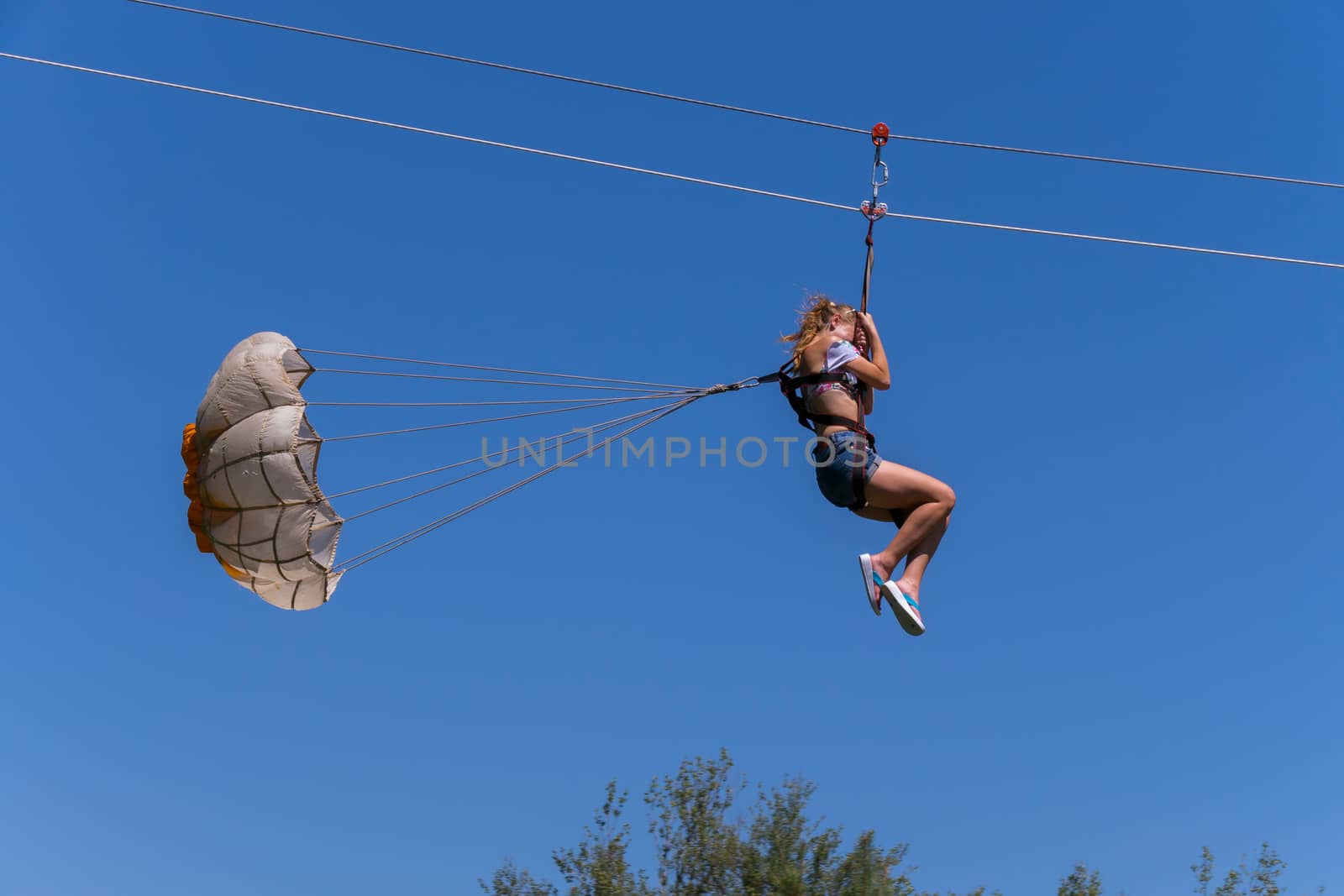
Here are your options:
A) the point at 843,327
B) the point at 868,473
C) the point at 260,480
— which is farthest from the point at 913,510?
the point at 260,480

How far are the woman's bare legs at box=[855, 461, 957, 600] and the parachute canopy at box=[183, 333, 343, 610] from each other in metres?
3.79

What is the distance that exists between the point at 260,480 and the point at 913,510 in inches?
165

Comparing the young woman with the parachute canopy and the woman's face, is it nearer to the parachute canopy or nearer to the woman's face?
the woman's face

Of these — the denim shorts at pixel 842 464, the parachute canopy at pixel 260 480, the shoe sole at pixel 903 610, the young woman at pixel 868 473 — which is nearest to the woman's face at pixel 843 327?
the young woman at pixel 868 473

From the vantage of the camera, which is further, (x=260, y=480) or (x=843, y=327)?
(x=260, y=480)

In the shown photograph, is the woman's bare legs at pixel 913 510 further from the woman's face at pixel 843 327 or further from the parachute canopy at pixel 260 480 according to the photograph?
the parachute canopy at pixel 260 480

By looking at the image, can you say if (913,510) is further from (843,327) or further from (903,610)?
(843,327)

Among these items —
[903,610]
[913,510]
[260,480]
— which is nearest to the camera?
[903,610]

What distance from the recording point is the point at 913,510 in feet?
29.9

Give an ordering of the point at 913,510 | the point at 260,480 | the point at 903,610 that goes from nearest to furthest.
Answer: the point at 903,610 < the point at 913,510 < the point at 260,480

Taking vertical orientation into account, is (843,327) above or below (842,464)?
above

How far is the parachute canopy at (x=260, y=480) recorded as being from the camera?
1057 centimetres

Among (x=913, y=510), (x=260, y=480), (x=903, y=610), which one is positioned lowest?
(x=903, y=610)

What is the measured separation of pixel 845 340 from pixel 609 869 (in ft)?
44.3
